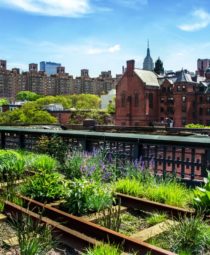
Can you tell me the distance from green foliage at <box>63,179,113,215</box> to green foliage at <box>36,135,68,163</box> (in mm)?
4723

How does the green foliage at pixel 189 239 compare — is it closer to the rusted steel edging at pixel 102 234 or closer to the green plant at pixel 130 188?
the rusted steel edging at pixel 102 234

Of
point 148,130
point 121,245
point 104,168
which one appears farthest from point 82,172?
point 148,130

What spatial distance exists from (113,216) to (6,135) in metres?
9.97

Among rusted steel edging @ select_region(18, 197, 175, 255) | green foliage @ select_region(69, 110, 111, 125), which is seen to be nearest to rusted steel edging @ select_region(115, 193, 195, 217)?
rusted steel edging @ select_region(18, 197, 175, 255)

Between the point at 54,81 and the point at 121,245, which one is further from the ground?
the point at 54,81

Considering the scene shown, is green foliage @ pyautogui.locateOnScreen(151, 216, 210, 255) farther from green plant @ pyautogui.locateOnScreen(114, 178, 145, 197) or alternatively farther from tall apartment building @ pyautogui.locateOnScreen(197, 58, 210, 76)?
tall apartment building @ pyautogui.locateOnScreen(197, 58, 210, 76)

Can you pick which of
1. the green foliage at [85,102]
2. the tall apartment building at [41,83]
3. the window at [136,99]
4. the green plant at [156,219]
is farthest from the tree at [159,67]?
the green plant at [156,219]

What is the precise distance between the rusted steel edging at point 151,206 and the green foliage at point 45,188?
1020 millimetres

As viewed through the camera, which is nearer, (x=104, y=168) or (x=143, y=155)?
(x=104, y=168)

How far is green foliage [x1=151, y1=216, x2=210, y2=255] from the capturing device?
378 cm

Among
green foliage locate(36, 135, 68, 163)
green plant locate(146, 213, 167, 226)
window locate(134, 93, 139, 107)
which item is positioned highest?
window locate(134, 93, 139, 107)

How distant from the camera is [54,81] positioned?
167 m

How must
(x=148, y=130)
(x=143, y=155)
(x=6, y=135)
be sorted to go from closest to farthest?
1. (x=143, y=155)
2. (x=6, y=135)
3. (x=148, y=130)

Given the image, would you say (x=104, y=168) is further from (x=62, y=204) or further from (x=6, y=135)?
(x=6, y=135)
